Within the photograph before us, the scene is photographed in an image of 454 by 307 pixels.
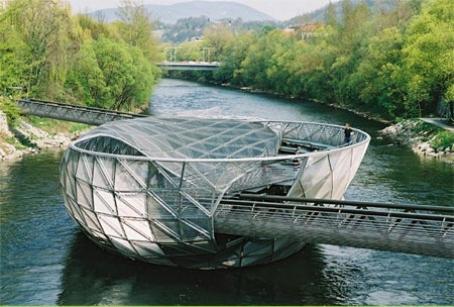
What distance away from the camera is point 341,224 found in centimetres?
2381

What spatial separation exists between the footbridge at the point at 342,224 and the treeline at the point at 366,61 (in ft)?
126

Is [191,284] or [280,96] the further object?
[280,96]

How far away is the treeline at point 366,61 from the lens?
64.4 m

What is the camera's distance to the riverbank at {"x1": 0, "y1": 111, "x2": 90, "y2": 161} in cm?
5119

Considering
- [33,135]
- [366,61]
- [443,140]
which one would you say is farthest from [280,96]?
[33,135]

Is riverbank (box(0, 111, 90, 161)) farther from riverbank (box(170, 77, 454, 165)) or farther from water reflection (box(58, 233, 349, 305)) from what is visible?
riverbank (box(170, 77, 454, 165))

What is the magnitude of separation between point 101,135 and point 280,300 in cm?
1056

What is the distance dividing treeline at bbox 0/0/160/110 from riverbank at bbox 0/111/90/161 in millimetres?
2842

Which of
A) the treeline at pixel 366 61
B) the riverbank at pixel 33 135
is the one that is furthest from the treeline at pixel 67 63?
the treeline at pixel 366 61

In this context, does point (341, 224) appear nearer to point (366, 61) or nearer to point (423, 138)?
point (423, 138)

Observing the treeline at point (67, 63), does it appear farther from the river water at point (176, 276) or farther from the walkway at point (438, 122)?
the walkway at point (438, 122)

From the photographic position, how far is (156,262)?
26.3 metres

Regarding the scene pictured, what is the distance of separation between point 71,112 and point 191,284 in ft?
110

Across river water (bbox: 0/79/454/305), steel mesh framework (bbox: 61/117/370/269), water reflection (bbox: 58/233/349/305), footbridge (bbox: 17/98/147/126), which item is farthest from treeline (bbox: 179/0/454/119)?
water reflection (bbox: 58/233/349/305)
